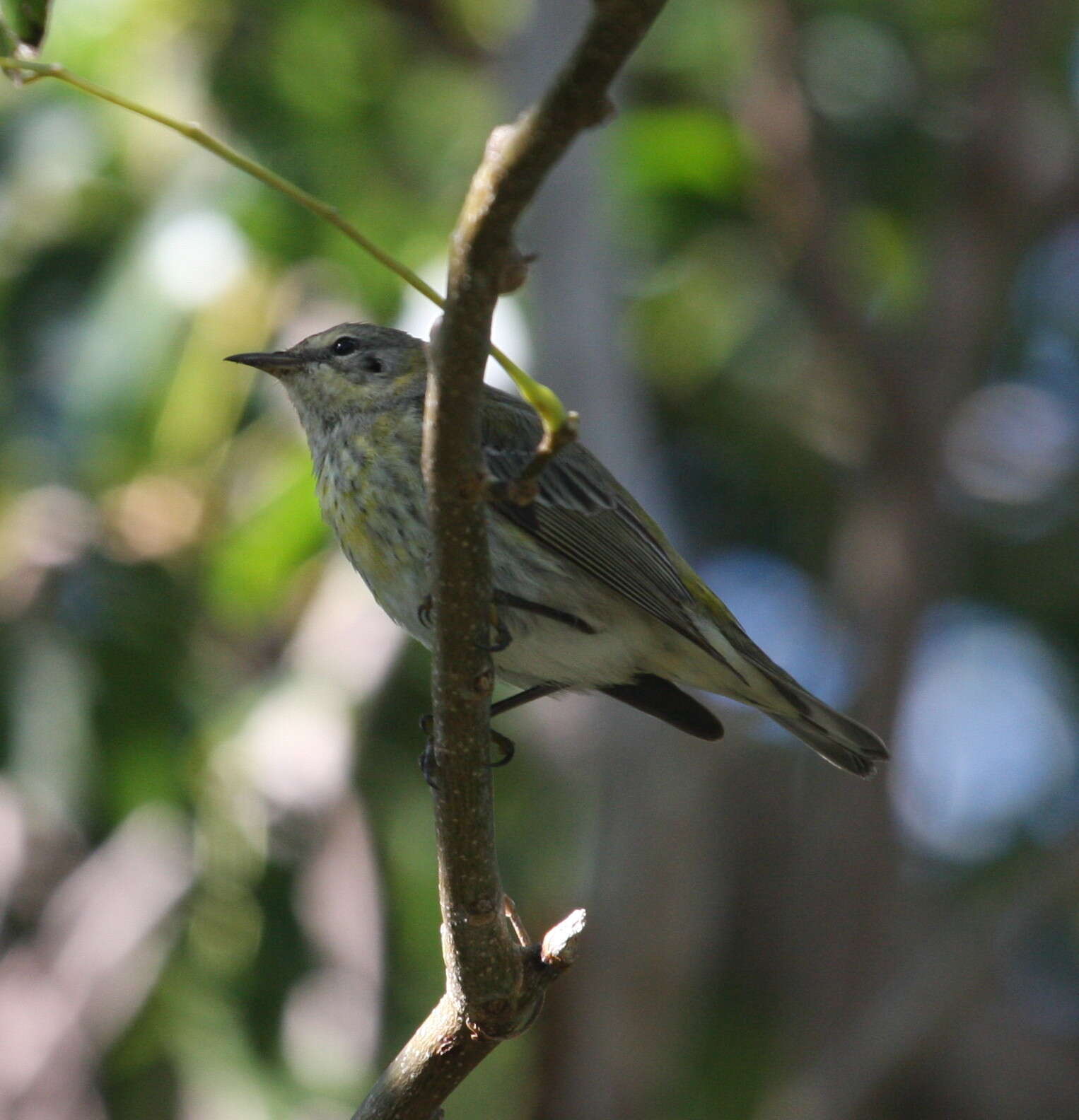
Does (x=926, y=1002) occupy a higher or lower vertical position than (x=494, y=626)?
lower

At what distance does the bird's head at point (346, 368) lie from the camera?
346cm

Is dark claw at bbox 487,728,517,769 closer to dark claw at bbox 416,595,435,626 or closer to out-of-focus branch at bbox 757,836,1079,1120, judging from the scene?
dark claw at bbox 416,595,435,626

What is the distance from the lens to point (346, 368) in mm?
3596

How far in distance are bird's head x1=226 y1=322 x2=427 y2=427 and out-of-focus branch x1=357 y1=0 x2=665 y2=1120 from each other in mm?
1526

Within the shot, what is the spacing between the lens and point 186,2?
213 inches

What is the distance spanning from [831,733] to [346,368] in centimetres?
138

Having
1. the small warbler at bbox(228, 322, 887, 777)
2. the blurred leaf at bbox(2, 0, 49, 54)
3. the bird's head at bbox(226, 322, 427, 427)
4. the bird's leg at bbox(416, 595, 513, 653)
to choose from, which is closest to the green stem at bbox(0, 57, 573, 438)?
the blurred leaf at bbox(2, 0, 49, 54)

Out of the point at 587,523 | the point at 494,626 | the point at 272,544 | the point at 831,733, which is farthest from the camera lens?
the point at 272,544

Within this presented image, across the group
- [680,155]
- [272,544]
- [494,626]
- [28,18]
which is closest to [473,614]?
→ [494,626]

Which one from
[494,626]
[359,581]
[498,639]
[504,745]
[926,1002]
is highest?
[494,626]

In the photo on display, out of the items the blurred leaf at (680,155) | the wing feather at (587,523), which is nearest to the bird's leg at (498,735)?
the wing feather at (587,523)

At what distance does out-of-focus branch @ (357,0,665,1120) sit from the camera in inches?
54.5

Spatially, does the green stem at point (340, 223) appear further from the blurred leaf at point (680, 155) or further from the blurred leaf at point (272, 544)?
the blurred leaf at point (680, 155)

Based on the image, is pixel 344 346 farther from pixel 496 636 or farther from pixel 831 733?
pixel 496 636
